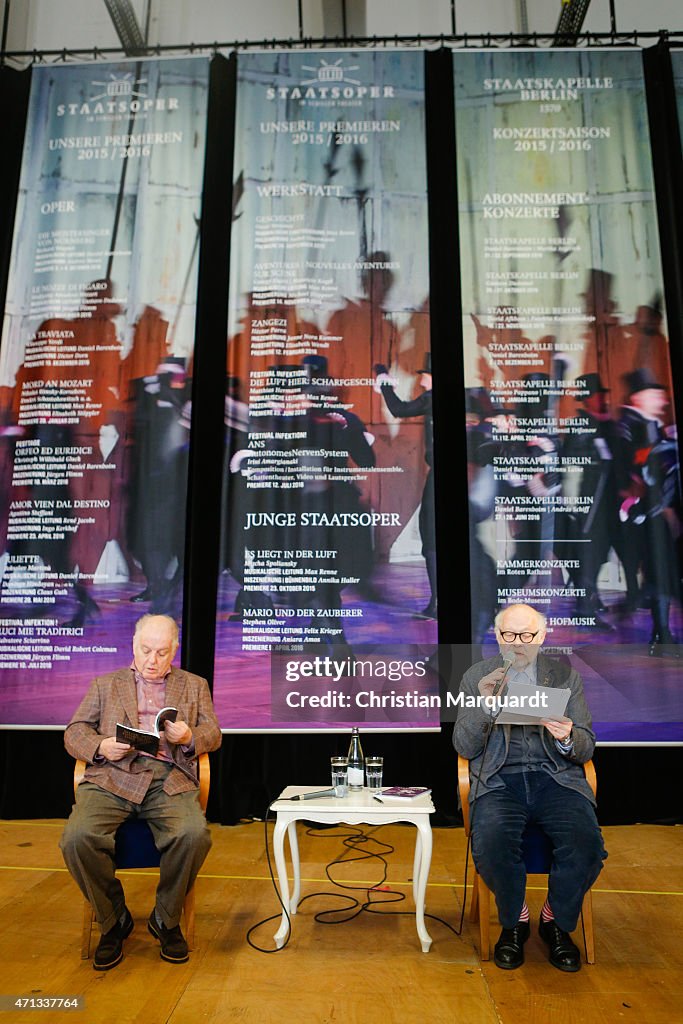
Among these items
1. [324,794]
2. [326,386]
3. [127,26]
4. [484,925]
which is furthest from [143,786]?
[127,26]

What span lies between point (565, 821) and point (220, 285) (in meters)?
3.57

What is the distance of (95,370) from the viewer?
4.74 m

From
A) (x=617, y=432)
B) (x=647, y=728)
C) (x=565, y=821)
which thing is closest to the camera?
(x=565, y=821)

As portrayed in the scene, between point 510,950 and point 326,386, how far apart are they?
3078 millimetres

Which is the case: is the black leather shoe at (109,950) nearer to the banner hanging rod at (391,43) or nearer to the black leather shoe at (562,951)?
the black leather shoe at (562,951)

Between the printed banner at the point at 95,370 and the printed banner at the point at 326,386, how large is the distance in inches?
13.7

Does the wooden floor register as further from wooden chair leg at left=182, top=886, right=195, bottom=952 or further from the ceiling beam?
the ceiling beam

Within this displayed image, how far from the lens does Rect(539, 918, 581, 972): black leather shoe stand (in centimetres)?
243

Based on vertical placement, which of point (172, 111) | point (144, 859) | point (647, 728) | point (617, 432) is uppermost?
point (172, 111)

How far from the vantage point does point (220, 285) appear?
4.83 m

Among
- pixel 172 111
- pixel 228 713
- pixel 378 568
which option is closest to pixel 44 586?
pixel 228 713

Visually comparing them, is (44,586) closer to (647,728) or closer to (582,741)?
(582,741)

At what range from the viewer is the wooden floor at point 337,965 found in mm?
2174

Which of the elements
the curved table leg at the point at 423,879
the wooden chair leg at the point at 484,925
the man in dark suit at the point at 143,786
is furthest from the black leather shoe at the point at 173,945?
the wooden chair leg at the point at 484,925
